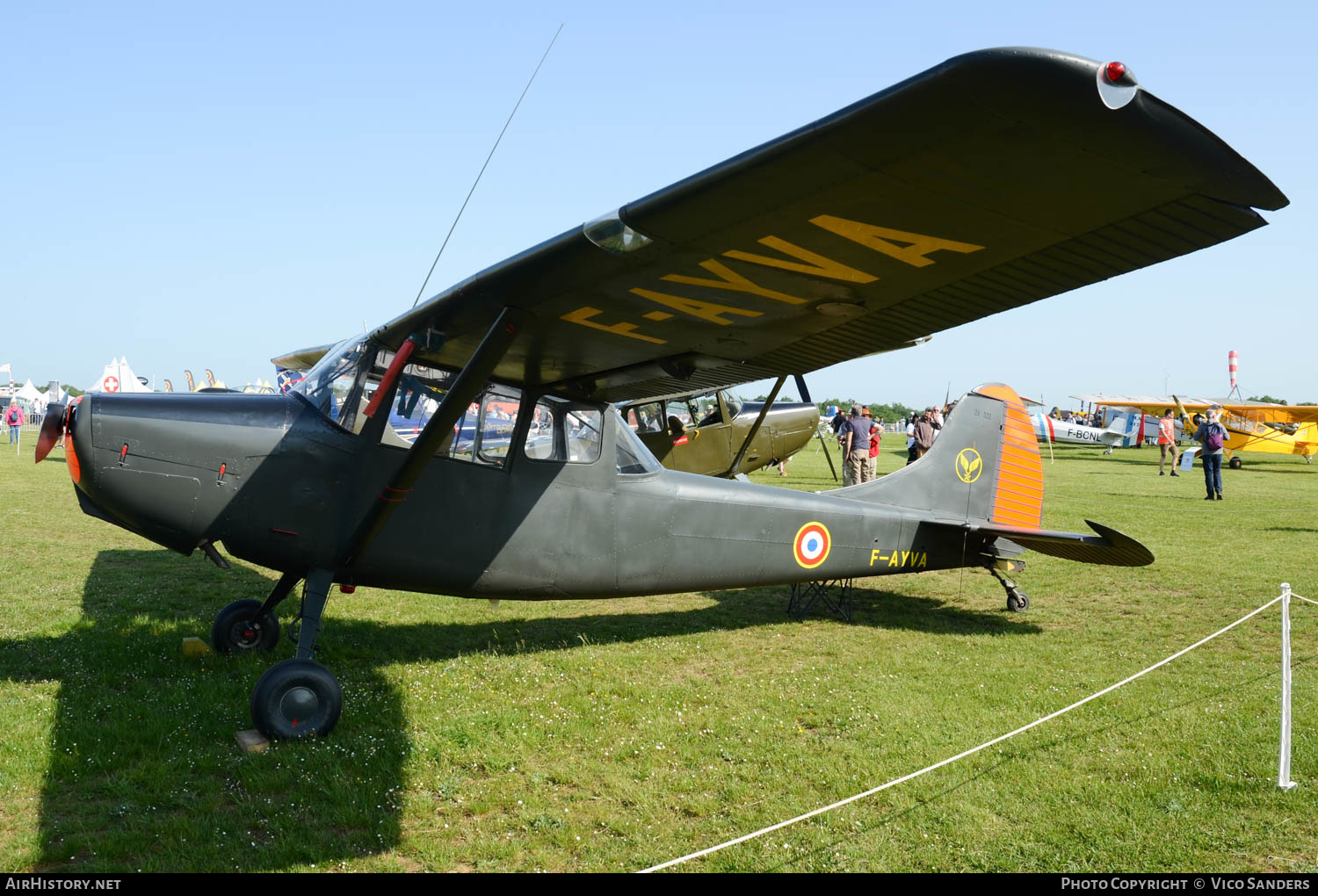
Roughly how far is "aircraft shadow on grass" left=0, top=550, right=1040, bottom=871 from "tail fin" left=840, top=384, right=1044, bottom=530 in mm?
1015

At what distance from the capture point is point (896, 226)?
2.99 m

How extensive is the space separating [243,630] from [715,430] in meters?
9.89

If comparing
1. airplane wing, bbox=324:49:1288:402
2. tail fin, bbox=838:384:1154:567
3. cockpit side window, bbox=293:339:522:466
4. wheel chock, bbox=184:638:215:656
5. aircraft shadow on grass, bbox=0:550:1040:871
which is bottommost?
aircraft shadow on grass, bbox=0:550:1040:871

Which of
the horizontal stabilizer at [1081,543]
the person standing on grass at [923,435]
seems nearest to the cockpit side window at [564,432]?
the horizontal stabilizer at [1081,543]

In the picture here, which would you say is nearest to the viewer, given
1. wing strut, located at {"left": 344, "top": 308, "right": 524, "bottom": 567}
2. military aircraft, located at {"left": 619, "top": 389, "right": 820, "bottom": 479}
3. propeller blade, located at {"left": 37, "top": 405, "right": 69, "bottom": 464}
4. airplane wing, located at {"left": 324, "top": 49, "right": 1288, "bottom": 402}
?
airplane wing, located at {"left": 324, "top": 49, "right": 1288, "bottom": 402}

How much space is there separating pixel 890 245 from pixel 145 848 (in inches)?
147

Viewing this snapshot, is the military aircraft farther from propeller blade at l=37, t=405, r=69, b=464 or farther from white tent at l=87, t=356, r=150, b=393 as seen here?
white tent at l=87, t=356, r=150, b=393

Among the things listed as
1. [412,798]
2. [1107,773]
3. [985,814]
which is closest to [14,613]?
[412,798]

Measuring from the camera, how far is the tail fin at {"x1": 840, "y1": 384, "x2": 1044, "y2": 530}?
791 cm

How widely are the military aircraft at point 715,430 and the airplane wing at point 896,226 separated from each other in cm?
882

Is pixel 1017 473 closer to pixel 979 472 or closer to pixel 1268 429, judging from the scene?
pixel 979 472

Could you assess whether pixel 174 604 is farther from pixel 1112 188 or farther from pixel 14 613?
pixel 1112 188

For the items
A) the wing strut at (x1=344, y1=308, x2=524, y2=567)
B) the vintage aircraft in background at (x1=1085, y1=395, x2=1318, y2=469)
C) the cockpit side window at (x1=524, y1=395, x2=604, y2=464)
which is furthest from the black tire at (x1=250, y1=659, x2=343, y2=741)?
the vintage aircraft in background at (x1=1085, y1=395, x2=1318, y2=469)

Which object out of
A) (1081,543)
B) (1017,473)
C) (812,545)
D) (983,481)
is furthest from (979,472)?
(812,545)
